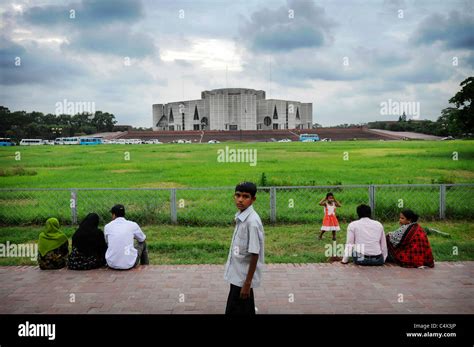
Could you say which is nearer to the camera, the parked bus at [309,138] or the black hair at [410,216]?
the black hair at [410,216]

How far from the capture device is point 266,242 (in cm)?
656

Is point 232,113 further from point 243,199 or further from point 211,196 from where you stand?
point 243,199

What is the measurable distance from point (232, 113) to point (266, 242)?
61.2 m

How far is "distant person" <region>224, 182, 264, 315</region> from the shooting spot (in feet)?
9.99

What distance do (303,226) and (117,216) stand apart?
12.2ft

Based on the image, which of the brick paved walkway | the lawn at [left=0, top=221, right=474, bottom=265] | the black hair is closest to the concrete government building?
the lawn at [left=0, top=221, right=474, bottom=265]

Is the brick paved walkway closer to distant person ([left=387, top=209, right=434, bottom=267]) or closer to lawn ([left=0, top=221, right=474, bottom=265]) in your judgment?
distant person ([left=387, top=209, right=434, bottom=267])

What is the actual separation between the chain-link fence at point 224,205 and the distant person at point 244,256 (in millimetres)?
4485

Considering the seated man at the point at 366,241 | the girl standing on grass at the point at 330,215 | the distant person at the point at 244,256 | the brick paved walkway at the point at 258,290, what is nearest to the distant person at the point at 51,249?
the brick paved walkway at the point at 258,290

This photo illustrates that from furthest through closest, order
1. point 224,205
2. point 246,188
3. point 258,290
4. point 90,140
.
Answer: point 90,140 < point 224,205 < point 258,290 < point 246,188

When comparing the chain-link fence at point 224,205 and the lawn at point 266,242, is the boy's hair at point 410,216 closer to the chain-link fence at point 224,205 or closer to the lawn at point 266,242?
the lawn at point 266,242

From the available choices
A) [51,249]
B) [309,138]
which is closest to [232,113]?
[309,138]

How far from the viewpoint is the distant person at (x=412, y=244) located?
500 cm
